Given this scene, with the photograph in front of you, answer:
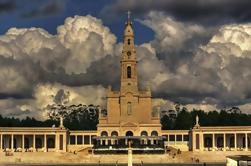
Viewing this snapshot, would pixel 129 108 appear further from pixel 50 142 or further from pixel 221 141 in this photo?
A: pixel 221 141

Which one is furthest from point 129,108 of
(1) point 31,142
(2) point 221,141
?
(1) point 31,142

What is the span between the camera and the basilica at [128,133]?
12650 centimetres

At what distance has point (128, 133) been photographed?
431 ft

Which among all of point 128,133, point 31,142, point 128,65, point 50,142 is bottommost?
point 50,142

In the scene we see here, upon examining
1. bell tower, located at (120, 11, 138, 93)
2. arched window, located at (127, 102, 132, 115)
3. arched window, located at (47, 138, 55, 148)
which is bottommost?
arched window, located at (47, 138, 55, 148)

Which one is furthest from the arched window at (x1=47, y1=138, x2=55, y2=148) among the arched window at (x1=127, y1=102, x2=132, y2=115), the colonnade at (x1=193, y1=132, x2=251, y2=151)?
the colonnade at (x1=193, y1=132, x2=251, y2=151)

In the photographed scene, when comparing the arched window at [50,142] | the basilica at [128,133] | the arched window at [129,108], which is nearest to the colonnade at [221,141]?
the basilica at [128,133]

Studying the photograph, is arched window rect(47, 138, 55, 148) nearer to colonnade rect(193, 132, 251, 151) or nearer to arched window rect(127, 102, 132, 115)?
arched window rect(127, 102, 132, 115)

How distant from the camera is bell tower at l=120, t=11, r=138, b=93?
442 feet

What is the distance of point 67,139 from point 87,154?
48.4 ft

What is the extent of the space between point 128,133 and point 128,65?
45.1 ft

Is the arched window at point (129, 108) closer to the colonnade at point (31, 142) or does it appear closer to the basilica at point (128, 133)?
the basilica at point (128, 133)

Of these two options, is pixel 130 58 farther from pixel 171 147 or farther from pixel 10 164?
pixel 10 164

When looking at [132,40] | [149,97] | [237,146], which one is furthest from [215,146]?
[132,40]
